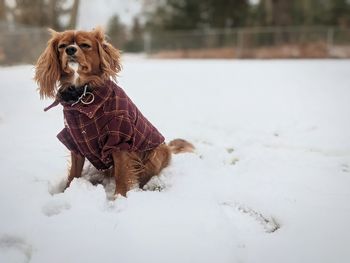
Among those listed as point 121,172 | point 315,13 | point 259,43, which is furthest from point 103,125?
point 315,13

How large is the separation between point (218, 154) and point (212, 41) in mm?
16483

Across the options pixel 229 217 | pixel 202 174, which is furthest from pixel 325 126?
pixel 229 217

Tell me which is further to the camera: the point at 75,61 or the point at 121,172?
the point at 121,172

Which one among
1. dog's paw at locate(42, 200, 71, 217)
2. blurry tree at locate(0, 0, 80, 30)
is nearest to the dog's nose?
dog's paw at locate(42, 200, 71, 217)

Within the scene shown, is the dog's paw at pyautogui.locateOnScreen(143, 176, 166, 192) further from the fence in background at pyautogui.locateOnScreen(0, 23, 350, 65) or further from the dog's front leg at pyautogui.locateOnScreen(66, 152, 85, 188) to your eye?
the fence in background at pyautogui.locateOnScreen(0, 23, 350, 65)

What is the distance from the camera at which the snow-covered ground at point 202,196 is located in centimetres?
248

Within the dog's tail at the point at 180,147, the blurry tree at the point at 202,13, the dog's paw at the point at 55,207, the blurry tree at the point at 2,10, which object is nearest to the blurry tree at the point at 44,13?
the blurry tree at the point at 2,10

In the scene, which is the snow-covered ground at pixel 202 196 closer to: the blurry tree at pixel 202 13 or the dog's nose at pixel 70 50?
the dog's nose at pixel 70 50

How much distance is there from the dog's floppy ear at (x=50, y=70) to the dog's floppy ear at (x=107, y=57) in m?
0.36

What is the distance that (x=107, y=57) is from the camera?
3.47m

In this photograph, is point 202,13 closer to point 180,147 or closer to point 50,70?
Answer: point 180,147

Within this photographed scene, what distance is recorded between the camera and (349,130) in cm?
557

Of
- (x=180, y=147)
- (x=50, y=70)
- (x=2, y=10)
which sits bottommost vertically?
(x=180, y=147)

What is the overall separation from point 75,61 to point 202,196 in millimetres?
1494
